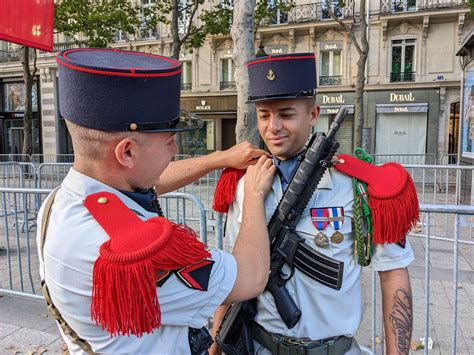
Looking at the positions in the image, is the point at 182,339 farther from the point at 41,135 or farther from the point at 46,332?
the point at 41,135

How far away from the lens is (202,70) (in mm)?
23594

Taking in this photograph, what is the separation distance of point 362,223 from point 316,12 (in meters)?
21.9

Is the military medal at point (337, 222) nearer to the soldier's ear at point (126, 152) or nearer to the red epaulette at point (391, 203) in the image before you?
the red epaulette at point (391, 203)

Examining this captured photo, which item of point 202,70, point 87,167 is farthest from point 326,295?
point 202,70

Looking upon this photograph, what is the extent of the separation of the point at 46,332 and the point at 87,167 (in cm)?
323

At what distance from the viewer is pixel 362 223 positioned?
162 centimetres

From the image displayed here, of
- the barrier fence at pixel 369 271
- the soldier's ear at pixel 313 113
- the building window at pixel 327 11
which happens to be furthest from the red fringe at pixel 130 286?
the building window at pixel 327 11

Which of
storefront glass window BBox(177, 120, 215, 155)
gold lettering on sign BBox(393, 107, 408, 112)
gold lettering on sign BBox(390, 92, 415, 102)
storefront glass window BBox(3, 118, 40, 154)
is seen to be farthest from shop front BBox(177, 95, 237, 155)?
storefront glass window BBox(3, 118, 40, 154)

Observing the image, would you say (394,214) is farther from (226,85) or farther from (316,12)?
(226,85)

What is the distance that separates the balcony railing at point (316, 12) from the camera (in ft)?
69.1

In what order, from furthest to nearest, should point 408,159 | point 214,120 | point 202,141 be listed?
point 202,141
point 214,120
point 408,159

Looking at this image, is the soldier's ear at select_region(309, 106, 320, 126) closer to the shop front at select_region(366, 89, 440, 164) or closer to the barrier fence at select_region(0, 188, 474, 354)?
the barrier fence at select_region(0, 188, 474, 354)

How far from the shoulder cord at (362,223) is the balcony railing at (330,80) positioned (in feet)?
67.9

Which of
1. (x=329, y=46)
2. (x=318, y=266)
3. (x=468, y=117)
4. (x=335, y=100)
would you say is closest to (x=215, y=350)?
(x=318, y=266)
